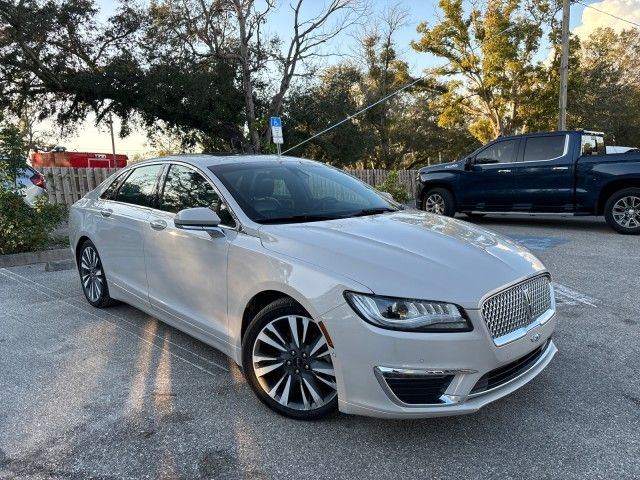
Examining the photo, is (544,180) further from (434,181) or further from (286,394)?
(286,394)

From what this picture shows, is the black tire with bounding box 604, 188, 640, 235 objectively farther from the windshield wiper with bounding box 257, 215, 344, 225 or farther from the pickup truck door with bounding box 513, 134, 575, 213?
the windshield wiper with bounding box 257, 215, 344, 225

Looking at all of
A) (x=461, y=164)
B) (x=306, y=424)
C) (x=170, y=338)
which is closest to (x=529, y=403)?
(x=306, y=424)

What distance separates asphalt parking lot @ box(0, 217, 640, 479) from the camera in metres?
2.45

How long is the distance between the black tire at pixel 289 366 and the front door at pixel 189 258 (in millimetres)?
346

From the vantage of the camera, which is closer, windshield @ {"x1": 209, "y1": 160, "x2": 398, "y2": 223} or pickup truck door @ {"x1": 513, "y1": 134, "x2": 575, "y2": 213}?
windshield @ {"x1": 209, "y1": 160, "x2": 398, "y2": 223}

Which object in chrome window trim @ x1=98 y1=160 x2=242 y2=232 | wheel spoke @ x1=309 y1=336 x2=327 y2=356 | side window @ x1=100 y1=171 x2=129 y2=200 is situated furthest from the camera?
side window @ x1=100 y1=171 x2=129 y2=200

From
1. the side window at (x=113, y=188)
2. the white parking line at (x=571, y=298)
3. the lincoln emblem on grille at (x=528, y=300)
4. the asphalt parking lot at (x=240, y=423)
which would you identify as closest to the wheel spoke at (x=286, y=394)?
the asphalt parking lot at (x=240, y=423)

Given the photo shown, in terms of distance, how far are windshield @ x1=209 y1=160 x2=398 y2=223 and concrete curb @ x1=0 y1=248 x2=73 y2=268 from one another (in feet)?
16.8

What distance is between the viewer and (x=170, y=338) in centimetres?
420

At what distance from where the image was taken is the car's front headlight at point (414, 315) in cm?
240

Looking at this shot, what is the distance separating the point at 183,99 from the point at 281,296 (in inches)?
765

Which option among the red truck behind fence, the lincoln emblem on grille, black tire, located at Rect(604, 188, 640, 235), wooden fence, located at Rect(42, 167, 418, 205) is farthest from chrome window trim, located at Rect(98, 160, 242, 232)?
the red truck behind fence

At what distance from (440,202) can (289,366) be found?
8.72 meters

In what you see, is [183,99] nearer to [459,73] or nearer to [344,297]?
[459,73]
